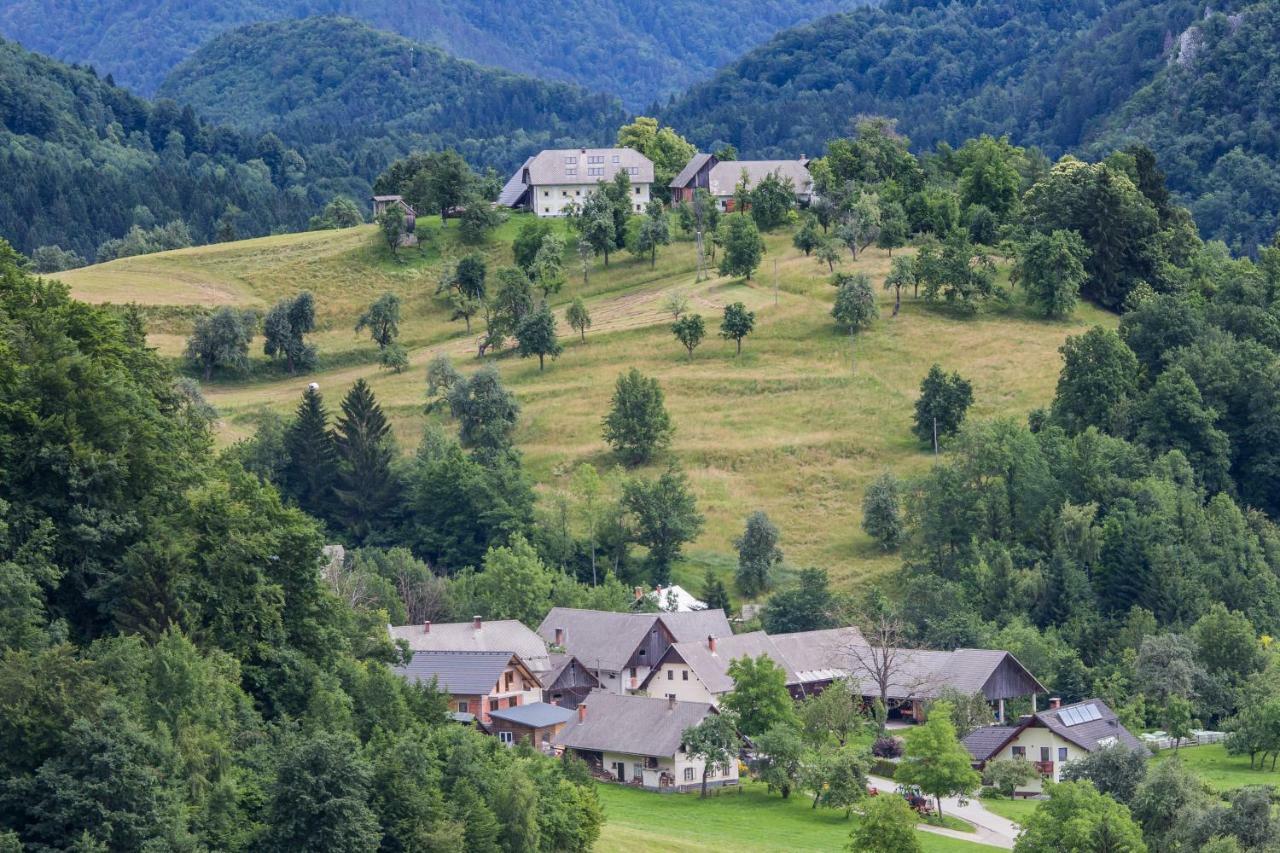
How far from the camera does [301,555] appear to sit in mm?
58906

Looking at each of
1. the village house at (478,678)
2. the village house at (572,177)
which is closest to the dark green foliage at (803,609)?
the village house at (478,678)

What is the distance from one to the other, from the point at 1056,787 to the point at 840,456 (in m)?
45.3

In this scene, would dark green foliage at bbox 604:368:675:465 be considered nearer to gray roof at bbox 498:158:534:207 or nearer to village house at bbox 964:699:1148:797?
village house at bbox 964:699:1148:797

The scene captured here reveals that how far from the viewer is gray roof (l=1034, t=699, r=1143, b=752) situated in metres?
73.4

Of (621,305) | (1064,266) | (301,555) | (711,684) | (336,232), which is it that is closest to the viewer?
(301,555)

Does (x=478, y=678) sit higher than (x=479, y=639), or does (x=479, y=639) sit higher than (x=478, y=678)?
(x=479, y=639)

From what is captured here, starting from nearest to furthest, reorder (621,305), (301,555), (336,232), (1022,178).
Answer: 1. (301,555)
2. (621,305)
3. (1022,178)
4. (336,232)

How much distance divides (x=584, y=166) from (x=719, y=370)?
117ft

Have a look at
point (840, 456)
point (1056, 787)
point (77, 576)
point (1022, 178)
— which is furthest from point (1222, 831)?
point (1022, 178)

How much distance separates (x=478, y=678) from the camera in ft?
253

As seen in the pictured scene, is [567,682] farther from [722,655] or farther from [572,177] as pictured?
[572,177]

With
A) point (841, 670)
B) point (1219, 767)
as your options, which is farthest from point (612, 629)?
point (1219, 767)

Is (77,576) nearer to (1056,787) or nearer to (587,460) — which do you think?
(1056,787)

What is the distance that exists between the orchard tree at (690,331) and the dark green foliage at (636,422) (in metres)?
11.2
